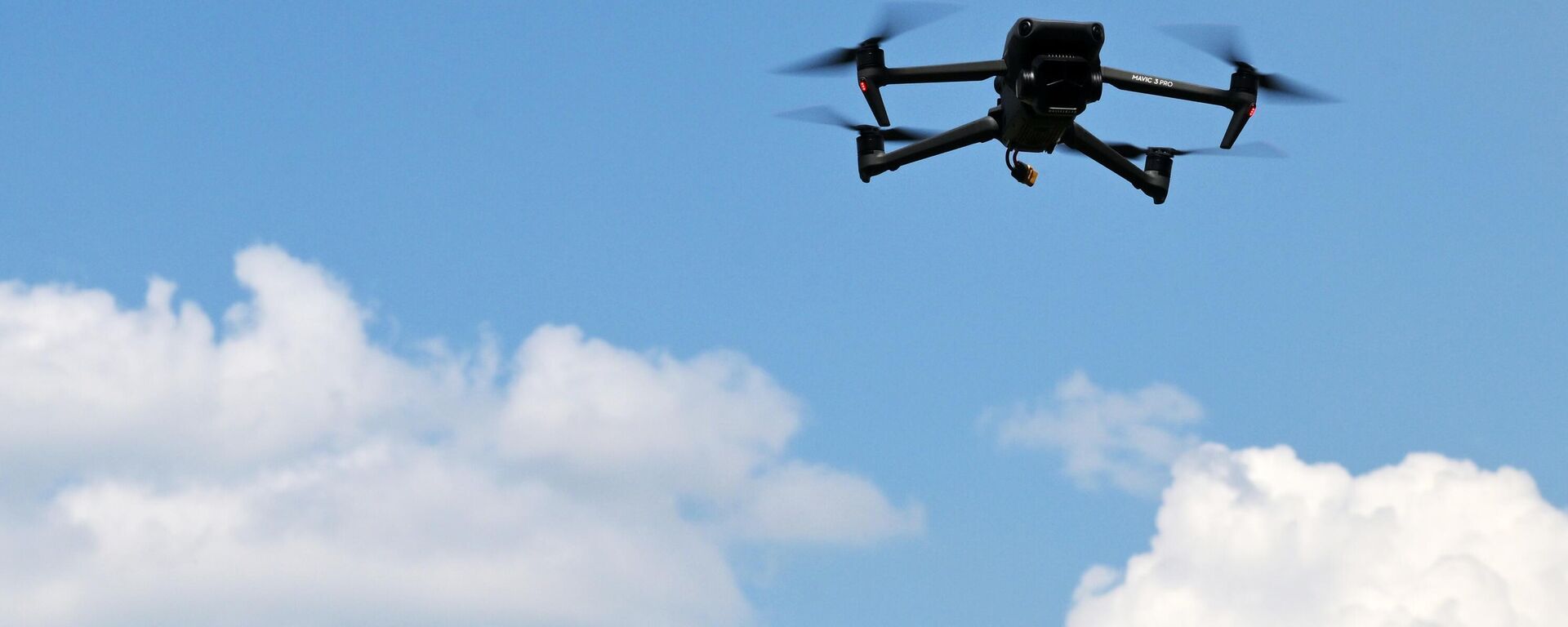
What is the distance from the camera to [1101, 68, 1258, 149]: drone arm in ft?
178

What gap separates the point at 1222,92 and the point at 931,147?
8472 millimetres

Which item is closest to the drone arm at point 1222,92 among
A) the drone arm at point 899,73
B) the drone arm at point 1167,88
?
the drone arm at point 1167,88

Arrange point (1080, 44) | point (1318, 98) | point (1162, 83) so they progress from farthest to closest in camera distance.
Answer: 1. point (1318, 98)
2. point (1162, 83)
3. point (1080, 44)

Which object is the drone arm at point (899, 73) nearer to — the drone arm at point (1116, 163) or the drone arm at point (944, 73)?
the drone arm at point (944, 73)

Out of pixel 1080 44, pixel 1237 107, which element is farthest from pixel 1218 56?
pixel 1080 44

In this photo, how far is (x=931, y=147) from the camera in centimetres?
5578

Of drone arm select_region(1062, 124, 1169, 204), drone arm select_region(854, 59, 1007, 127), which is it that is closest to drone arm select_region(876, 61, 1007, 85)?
drone arm select_region(854, 59, 1007, 127)

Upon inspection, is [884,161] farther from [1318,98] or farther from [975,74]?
[1318,98]

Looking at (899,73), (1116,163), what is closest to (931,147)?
(899,73)

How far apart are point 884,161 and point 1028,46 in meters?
6.88

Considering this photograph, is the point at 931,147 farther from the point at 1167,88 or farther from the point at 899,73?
the point at 1167,88

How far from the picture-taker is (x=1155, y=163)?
58.5m

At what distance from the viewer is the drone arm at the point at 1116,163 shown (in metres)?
54.9

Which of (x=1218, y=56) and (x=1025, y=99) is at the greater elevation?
(x=1218, y=56)
